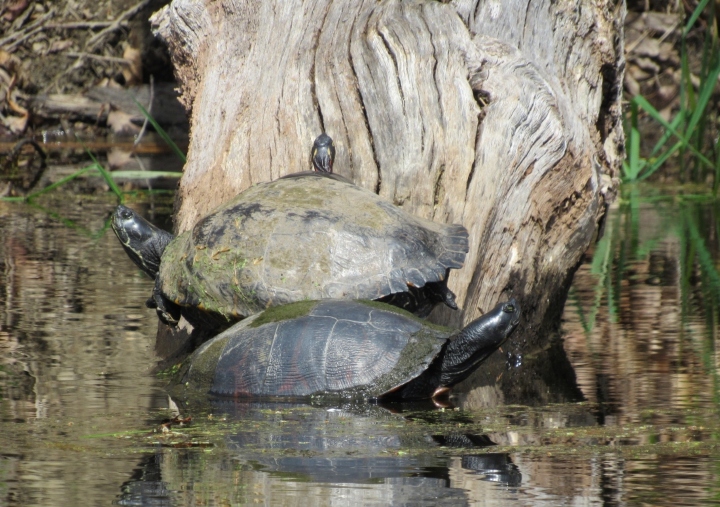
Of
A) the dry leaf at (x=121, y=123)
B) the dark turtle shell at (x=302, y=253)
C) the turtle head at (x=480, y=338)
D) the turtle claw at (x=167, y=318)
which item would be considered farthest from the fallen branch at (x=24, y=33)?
the turtle head at (x=480, y=338)

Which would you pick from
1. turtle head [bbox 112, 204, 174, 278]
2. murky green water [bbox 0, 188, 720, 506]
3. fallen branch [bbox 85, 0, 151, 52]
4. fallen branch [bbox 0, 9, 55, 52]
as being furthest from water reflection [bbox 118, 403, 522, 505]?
fallen branch [bbox 0, 9, 55, 52]

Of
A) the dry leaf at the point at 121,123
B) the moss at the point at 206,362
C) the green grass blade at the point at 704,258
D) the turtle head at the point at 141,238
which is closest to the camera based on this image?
the moss at the point at 206,362

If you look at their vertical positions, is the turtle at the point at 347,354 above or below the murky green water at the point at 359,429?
above

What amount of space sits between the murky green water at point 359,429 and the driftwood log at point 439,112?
1.61 ft

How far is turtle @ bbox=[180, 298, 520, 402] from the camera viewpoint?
3354 mm

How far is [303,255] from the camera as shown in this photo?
147 inches

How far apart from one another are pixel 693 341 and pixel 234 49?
259 cm

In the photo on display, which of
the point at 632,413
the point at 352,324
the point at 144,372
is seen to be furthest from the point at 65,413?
the point at 632,413

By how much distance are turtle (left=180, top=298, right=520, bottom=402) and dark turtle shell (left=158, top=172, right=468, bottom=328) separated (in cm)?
21

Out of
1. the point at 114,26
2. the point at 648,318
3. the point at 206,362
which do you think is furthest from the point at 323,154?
the point at 114,26

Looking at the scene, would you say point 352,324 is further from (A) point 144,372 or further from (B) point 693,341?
(B) point 693,341

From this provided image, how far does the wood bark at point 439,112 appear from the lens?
4.46 metres

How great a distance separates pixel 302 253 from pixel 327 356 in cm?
51

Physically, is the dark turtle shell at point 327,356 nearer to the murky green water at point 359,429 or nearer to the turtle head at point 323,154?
the murky green water at point 359,429
